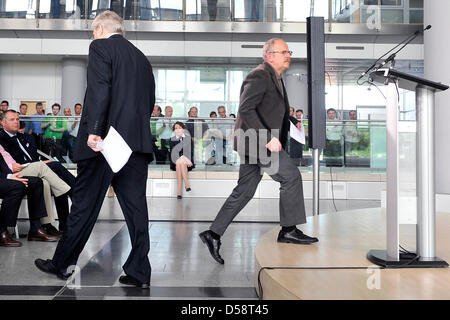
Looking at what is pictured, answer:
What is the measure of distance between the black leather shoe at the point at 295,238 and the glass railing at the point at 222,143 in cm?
624

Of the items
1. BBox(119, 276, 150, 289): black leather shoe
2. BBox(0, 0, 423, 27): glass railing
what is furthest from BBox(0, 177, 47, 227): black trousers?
BBox(0, 0, 423, 27): glass railing

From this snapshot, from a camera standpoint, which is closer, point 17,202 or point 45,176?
point 17,202

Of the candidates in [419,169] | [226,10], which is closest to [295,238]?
[419,169]

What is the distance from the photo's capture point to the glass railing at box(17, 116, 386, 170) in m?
9.38

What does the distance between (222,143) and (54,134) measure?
340 cm

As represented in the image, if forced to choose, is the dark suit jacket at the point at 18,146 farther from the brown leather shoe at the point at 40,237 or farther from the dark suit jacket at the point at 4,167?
the brown leather shoe at the point at 40,237

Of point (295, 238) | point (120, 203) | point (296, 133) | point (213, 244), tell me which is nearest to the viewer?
point (120, 203)

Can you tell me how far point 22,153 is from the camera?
15.5ft

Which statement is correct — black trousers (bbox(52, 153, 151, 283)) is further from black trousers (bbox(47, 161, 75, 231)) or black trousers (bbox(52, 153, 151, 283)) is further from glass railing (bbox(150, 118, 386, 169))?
glass railing (bbox(150, 118, 386, 169))

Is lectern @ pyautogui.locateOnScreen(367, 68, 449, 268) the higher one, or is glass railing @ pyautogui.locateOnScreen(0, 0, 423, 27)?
glass railing @ pyautogui.locateOnScreen(0, 0, 423, 27)

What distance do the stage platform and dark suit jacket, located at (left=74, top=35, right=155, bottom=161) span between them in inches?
42.7

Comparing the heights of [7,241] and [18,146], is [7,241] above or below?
below

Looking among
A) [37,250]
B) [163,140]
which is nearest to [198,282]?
[37,250]

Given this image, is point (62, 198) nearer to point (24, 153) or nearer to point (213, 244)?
point (24, 153)
